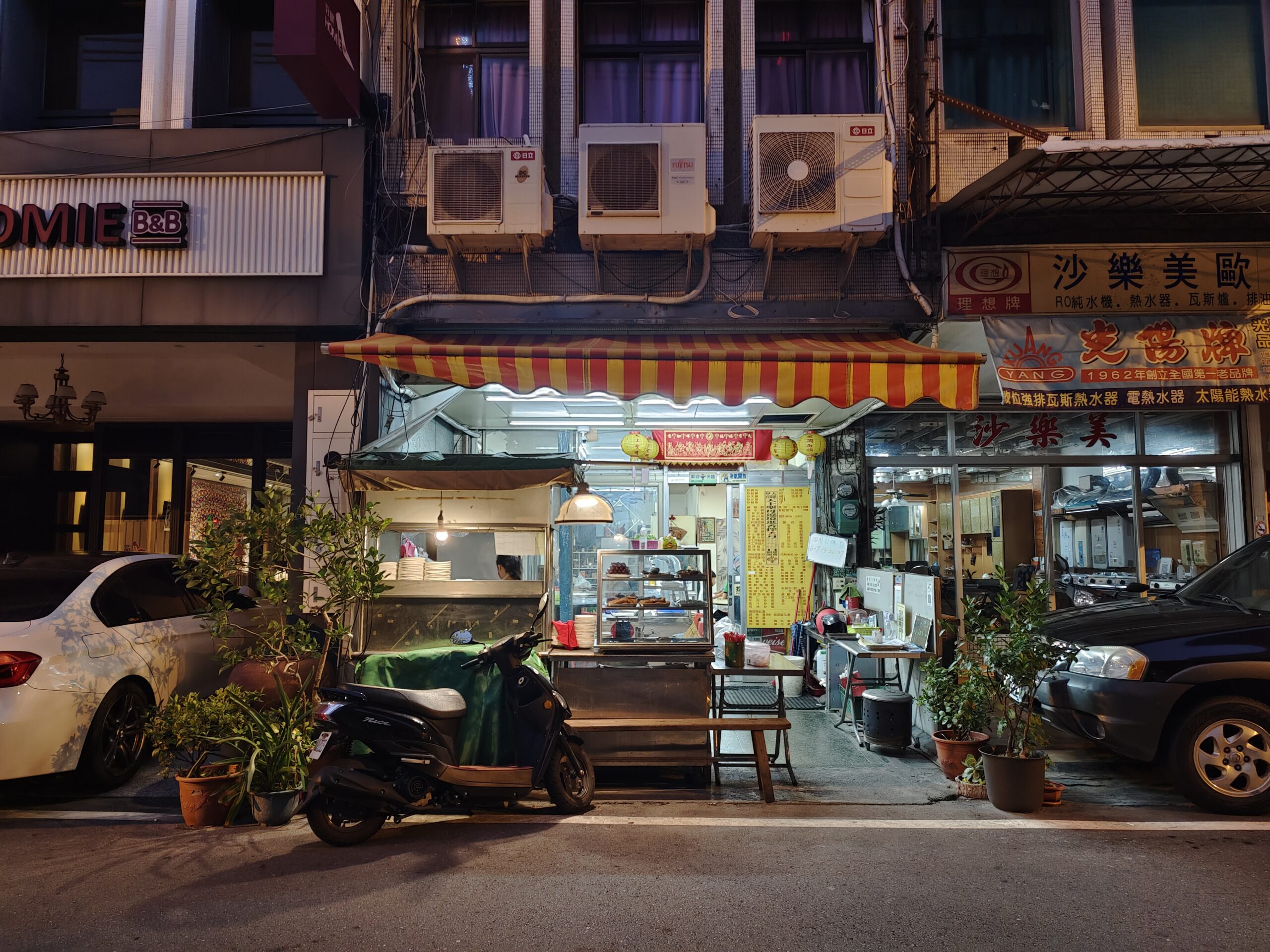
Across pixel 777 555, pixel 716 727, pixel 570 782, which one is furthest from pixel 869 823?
pixel 777 555

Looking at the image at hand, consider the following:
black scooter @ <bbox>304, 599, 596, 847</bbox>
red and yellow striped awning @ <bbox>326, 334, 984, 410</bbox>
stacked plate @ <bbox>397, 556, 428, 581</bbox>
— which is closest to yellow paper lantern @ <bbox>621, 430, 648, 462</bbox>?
red and yellow striped awning @ <bbox>326, 334, 984, 410</bbox>

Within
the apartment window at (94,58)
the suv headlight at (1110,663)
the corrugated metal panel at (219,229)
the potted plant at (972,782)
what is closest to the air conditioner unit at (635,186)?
the corrugated metal panel at (219,229)

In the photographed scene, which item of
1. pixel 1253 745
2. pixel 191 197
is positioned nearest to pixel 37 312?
pixel 191 197

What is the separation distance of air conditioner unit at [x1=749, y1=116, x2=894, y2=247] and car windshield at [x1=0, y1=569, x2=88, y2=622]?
679cm

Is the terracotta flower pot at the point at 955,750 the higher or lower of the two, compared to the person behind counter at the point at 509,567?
lower

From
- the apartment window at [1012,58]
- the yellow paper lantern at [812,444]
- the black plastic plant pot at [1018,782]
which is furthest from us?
the yellow paper lantern at [812,444]

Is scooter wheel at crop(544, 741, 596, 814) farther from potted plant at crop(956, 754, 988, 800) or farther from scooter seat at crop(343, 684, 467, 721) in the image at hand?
potted plant at crop(956, 754, 988, 800)

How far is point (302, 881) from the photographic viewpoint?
4551 millimetres

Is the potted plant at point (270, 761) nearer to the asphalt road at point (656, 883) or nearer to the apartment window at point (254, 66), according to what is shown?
the asphalt road at point (656, 883)

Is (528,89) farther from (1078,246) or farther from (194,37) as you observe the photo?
(1078,246)

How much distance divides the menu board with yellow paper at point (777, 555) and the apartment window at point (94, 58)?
9.80 metres

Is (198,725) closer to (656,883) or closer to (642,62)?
(656,883)

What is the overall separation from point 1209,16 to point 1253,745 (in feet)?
26.9

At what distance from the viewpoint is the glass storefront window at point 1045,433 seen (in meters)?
10.6
